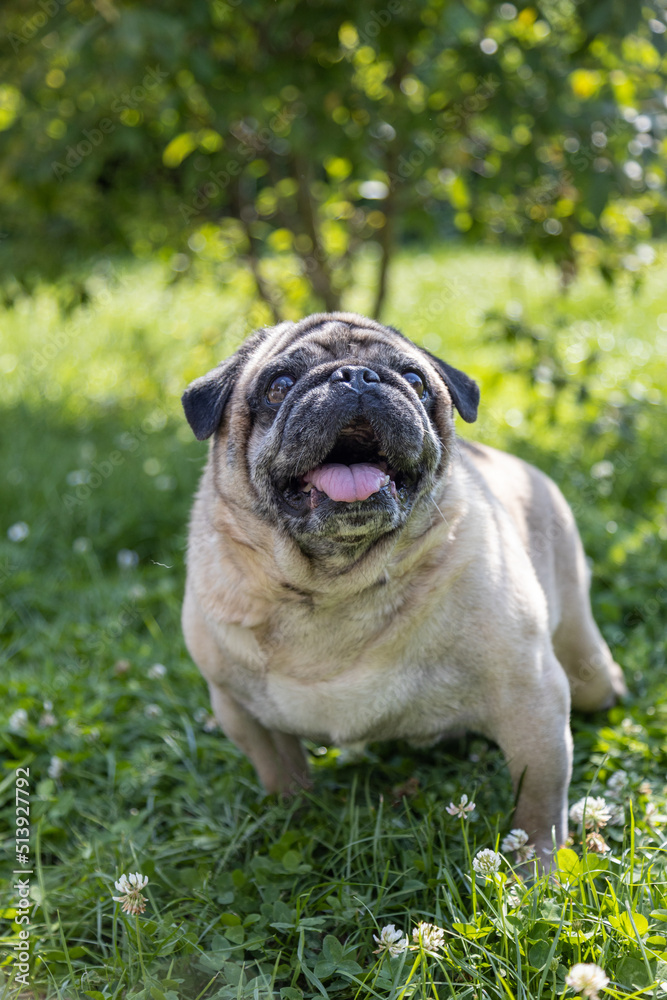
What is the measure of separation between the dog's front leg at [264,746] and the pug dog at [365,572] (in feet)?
0.28

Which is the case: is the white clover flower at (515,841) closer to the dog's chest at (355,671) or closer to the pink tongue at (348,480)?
the dog's chest at (355,671)

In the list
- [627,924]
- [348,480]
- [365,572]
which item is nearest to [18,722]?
[365,572]

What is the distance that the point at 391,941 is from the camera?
86.5 inches

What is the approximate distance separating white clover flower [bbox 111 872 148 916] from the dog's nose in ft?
4.85

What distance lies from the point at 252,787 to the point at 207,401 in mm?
1444

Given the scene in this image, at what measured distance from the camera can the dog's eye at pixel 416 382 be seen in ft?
9.16

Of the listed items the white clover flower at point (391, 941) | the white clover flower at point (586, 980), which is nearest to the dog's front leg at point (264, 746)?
the white clover flower at point (391, 941)

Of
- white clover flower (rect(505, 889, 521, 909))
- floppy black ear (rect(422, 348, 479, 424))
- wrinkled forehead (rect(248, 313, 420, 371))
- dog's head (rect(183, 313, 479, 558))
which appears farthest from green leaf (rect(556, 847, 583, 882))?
wrinkled forehead (rect(248, 313, 420, 371))

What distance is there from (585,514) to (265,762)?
2.57m

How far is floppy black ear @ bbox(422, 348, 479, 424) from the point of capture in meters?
2.96

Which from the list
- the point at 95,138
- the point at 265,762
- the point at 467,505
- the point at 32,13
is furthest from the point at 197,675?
the point at 32,13

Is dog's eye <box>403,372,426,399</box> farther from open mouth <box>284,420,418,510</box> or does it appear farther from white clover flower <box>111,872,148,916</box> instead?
white clover flower <box>111,872,148,916</box>

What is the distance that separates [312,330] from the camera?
117 inches

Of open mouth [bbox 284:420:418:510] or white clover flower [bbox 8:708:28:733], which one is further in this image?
white clover flower [bbox 8:708:28:733]
